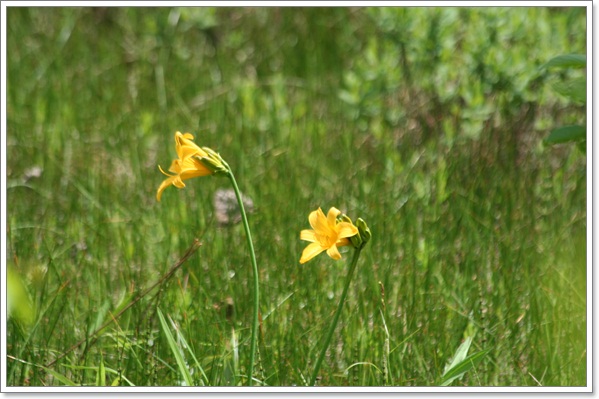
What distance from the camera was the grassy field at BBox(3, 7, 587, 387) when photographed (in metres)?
2.19

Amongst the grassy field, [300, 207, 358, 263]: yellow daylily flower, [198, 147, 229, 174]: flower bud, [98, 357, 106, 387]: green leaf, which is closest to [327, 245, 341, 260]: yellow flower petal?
[300, 207, 358, 263]: yellow daylily flower

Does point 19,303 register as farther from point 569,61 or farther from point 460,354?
point 569,61

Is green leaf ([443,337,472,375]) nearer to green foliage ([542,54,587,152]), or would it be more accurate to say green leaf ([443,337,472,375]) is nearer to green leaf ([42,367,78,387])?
green foliage ([542,54,587,152])

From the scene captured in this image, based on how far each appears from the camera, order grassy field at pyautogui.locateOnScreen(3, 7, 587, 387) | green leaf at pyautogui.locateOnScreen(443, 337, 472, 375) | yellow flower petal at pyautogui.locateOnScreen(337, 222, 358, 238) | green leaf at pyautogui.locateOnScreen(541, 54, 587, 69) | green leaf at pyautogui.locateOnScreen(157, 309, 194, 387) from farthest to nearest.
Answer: green leaf at pyautogui.locateOnScreen(541, 54, 587, 69), grassy field at pyautogui.locateOnScreen(3, 7, 587, 387), green leaf at pyautogui.locateOnScreen(443, 337, 472, 375), green leaf at pyautogui.locateOnScreen(157, 309, 194, 387), yellow flower petal at pyautogui.locateOnScreen(337, 222, 358, 238)

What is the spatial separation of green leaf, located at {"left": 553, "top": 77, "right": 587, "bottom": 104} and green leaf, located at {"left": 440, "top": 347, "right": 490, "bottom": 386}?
2.51ft

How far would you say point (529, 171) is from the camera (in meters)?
3.16

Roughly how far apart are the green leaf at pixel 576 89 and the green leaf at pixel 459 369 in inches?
30.1

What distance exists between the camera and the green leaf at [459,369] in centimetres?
199


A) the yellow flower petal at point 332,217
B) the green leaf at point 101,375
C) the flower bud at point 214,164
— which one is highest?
the flower bud at point 214,164

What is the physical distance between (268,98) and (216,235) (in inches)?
49.3

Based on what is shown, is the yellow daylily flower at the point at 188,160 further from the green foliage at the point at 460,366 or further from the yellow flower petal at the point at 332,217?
the green foliage at the point at 460,366

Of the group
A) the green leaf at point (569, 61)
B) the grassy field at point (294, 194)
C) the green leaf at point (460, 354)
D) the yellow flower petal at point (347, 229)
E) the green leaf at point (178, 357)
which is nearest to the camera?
the yellow flower petal at point (347, 229)

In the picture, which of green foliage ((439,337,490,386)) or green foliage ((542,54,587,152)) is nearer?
green foliage ((439,337,490,386))

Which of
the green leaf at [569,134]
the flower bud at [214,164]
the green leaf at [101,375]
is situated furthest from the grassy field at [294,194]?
the flower bud at [214,164]
